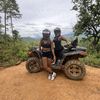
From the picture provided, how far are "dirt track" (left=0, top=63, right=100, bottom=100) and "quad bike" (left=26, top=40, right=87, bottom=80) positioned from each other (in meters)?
0.21

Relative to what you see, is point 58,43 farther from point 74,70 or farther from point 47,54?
point 74,70

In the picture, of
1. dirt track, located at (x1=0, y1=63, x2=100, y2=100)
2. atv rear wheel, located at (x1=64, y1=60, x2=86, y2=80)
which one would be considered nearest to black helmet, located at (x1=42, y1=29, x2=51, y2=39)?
atv rear wheel, located at (x1=64, y1=60, x2=86, y2=80)

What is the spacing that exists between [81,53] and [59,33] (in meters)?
1.00

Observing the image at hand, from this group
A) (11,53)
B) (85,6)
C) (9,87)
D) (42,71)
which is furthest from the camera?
(85,6)

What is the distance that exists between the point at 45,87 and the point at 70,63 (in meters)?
1.15

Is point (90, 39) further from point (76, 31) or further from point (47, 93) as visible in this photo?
point (47, 93)

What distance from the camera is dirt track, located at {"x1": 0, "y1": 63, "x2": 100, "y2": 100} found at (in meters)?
6.79

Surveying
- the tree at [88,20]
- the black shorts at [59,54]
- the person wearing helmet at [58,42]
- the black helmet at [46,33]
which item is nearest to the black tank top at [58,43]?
the person wearing helmet at [58,42]

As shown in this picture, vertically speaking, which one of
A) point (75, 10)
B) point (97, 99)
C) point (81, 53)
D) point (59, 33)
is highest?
point (75, 10)

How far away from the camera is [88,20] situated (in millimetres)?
21422

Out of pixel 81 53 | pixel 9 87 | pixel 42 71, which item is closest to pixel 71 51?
pixel 81 53

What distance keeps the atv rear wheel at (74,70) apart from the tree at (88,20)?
1423cm

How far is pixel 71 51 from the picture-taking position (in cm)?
795

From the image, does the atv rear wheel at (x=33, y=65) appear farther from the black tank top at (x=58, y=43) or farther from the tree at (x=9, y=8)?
the tree at (x=9, y=8)
